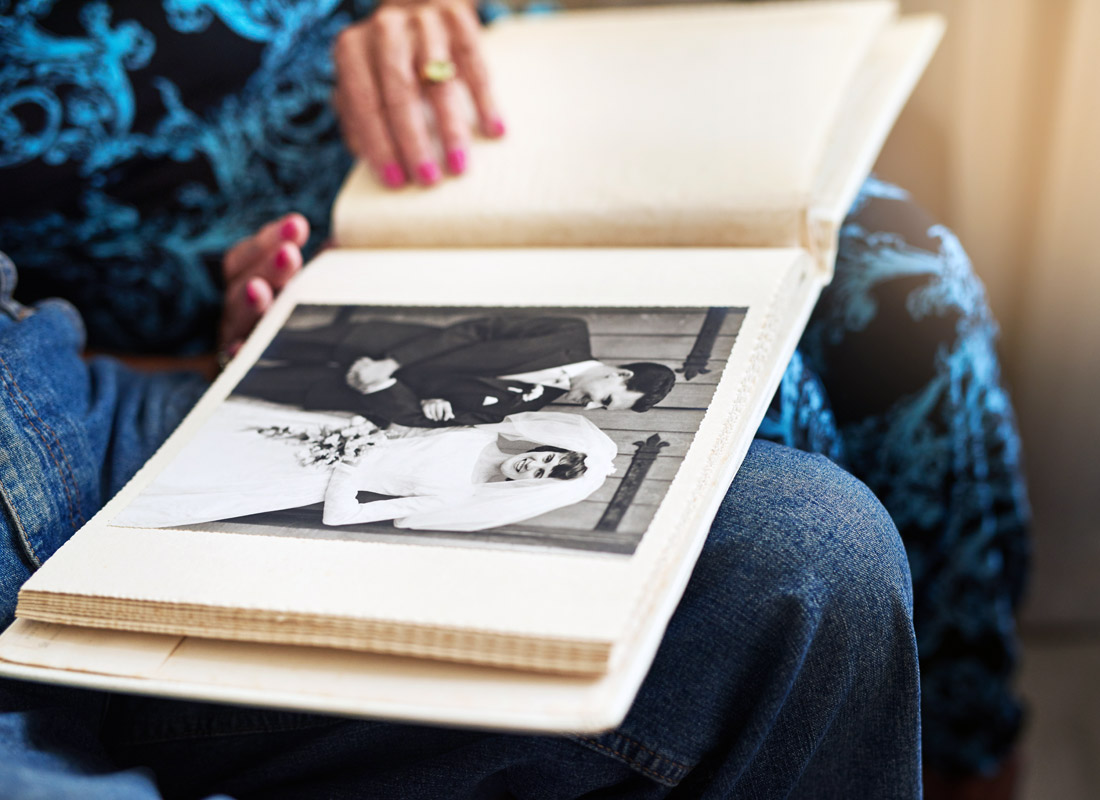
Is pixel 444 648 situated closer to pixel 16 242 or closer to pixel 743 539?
pixel 743 539

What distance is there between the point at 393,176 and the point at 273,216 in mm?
187

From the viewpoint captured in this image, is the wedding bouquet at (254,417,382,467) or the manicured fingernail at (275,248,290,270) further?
the manicured fingernail at (275,248,290,270)

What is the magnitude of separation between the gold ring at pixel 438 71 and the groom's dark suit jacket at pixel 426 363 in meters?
0.23

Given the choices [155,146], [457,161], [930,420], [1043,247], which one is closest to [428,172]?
[457,161]

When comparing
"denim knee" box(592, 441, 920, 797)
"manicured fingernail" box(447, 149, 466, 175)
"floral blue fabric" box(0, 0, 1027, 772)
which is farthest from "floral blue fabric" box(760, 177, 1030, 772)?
"manicured fingernail" box(447, 149, 466, 175)

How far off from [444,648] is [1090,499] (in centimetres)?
89

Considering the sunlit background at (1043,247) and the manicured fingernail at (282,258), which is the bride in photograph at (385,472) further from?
the sunlit background at (1043,247)

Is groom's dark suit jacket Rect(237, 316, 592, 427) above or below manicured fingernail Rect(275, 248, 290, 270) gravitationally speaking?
below

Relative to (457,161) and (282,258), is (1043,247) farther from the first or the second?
(282,258)

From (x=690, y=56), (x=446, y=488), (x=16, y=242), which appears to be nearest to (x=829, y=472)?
(x=446, y=488)

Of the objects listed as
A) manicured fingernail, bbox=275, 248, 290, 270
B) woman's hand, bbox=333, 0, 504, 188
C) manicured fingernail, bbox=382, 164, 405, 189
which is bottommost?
manicured fingernail, bbox=275, 248, 290, 270

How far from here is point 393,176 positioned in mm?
617

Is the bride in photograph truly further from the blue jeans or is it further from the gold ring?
the gold ring

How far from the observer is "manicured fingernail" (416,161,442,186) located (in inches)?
23.9
